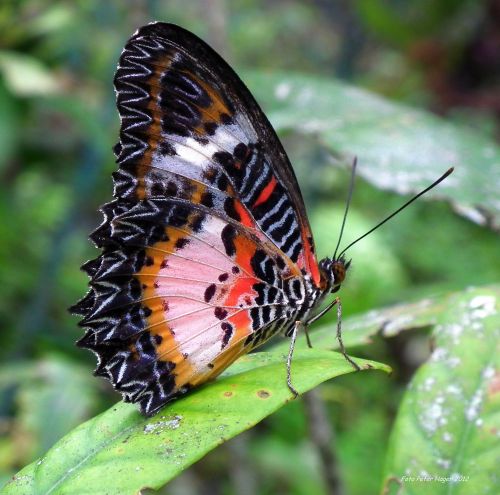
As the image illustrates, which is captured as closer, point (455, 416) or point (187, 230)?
point (455, 416)

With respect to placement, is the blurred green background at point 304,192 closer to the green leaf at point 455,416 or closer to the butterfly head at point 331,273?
the butterfly head at point 331,273

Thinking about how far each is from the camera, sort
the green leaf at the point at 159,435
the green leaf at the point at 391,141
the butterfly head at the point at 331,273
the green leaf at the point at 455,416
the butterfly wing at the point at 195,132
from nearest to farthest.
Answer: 1. the green leaf at the point at 159,435
2. the green leaf at the point at 455,416
3. the butterfly wing at the point at 195,132
4. the butterfly head at the point at 331,273
5. the green leaf at the point at 391,141

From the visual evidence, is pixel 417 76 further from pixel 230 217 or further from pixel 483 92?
pixel 230 217

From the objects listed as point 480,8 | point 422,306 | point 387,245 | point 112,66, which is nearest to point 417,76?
point 480,8

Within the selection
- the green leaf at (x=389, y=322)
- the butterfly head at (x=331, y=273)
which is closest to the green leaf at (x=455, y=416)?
the green leaf at (x=389, y=322)

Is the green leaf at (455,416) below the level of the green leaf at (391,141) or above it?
below

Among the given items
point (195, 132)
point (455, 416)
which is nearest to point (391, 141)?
point (195, 132)

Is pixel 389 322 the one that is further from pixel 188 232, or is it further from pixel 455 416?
pixel 188 232

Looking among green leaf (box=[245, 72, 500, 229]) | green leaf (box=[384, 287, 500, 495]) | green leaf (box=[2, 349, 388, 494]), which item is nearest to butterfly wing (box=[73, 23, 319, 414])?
green leaf (box=[2, 349, 388, 494])
